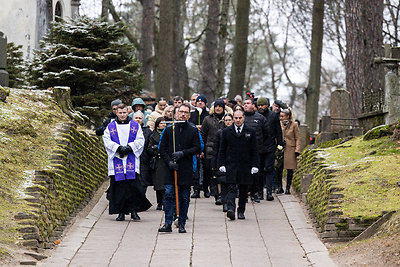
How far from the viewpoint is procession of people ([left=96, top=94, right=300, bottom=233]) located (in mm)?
12438

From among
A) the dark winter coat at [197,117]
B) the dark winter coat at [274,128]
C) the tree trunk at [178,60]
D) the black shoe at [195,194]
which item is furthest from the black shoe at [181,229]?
the tree trunk at [178,60]

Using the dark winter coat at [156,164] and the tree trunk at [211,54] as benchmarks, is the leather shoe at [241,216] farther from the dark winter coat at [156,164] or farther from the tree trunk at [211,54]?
the tree trunk at [211,54]

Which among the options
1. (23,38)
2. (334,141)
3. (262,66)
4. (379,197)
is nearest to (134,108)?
(334,141)

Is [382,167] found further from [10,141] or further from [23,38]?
[23,38]

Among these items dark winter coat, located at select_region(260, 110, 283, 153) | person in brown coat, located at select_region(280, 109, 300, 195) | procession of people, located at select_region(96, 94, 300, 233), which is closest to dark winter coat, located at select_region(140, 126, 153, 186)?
procession of people, located at select_region(96, 94, 300, 233)

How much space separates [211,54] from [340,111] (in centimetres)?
1299

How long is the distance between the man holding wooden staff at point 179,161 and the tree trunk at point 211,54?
18.5 metres

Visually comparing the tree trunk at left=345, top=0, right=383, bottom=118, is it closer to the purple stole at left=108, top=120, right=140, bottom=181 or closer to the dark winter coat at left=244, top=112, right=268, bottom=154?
the dark winter coat at left=244, top=112, right=268, bottom=154

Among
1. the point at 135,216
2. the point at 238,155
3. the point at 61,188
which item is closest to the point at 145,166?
the point at 135,216

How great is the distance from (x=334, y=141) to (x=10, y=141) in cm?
823

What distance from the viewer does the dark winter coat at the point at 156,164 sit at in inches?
500

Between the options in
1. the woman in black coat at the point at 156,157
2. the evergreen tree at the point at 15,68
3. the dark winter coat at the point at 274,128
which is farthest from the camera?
the evergreen tree at the point at 15,68

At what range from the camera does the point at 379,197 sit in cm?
1190

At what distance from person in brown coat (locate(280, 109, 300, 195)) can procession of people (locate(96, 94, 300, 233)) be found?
0.22 ft
